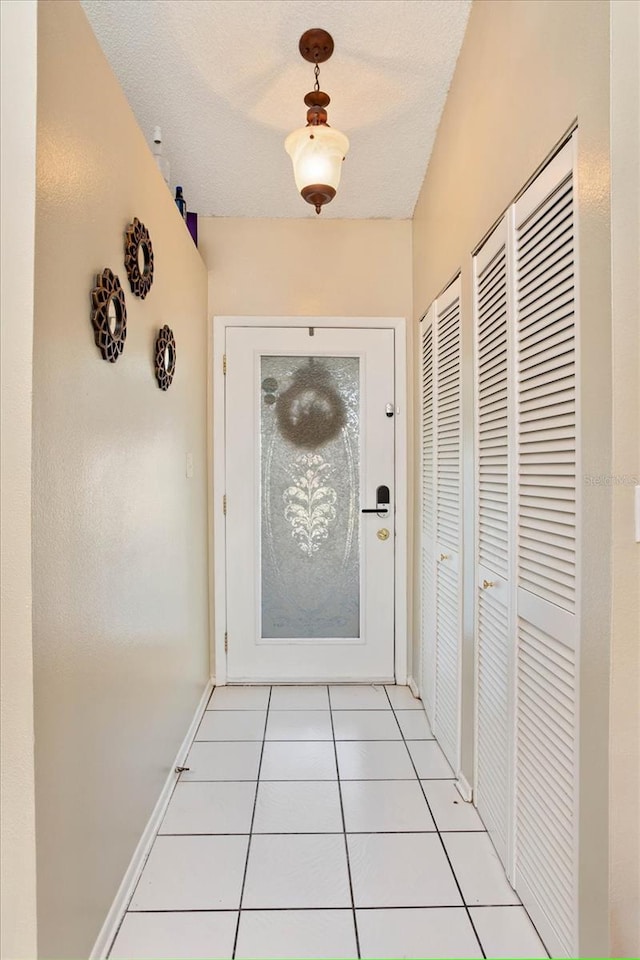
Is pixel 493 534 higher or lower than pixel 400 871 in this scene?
higher

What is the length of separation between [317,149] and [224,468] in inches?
65.4

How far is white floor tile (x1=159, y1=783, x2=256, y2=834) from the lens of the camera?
178 centimetres

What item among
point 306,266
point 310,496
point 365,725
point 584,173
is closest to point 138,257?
point 584,173

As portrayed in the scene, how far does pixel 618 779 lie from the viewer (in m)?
1.00

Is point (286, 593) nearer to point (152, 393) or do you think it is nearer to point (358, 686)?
point (358, 686)

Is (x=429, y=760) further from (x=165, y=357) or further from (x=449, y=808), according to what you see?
(x=165, y=357)

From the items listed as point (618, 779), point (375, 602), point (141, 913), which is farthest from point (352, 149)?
point (141, 913)

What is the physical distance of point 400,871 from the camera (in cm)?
157

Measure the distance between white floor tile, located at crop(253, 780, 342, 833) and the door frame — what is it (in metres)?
1.05

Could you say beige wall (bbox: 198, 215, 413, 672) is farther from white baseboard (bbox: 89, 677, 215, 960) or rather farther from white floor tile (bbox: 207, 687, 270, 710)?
white baseboard (bbox: 89, 677, 215, 960)

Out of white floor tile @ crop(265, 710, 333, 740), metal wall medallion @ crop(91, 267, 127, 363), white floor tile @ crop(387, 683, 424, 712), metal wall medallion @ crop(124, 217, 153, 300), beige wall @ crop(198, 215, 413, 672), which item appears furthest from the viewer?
beige wall @ crop(198, 215, 413, 672)

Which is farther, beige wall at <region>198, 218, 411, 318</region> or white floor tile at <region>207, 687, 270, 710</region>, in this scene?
beige wall at <region>198, 218, 411, 318</region>

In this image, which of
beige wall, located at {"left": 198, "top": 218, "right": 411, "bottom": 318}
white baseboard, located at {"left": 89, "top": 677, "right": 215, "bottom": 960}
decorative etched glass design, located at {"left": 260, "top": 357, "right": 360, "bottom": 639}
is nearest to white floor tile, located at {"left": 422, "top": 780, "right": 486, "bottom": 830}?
white baseboard, located at {"left": 89, "top": 677, "right": 215, "bottom": 960}

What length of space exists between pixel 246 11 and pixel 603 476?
186 cm
